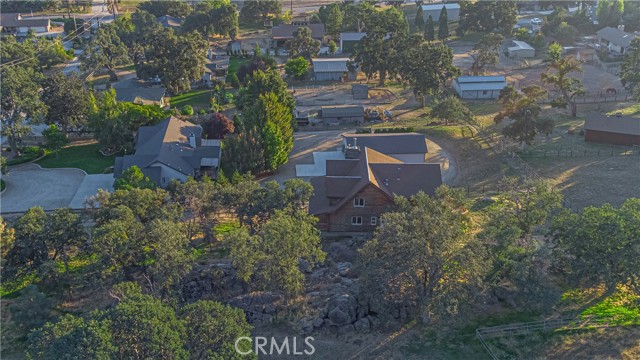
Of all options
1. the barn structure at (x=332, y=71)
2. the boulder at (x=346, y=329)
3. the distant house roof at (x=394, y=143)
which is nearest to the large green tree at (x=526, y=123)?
the distant house roof at (x=394, y=143)

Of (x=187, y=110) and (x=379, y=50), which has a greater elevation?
(x=379, y=50)

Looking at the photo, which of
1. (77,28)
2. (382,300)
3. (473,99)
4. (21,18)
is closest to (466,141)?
(473,99)

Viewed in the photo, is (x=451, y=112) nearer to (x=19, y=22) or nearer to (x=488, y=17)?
(x=488, y=17)

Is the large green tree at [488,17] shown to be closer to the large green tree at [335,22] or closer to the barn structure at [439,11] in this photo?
the barn structure at [439,11]

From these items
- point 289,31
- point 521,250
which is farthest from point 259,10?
point 521,250

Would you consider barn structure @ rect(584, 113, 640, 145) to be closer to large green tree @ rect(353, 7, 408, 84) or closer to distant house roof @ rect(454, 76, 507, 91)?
distant house roof @ rect(454, 76, 507, 91)

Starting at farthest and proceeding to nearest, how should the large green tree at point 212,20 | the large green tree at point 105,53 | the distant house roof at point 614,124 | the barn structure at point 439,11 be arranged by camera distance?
1. the barn structure at point 439,11
2. the large green tree at point 212,20
3. the large green tree at point 105,53
4. the distant house roof at point 614,124

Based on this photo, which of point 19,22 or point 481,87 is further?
point 19,22

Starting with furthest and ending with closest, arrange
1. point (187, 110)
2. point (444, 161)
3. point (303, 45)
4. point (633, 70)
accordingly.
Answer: point (303, 45), point (633, 70), point (187, 110), point (444, 161)
